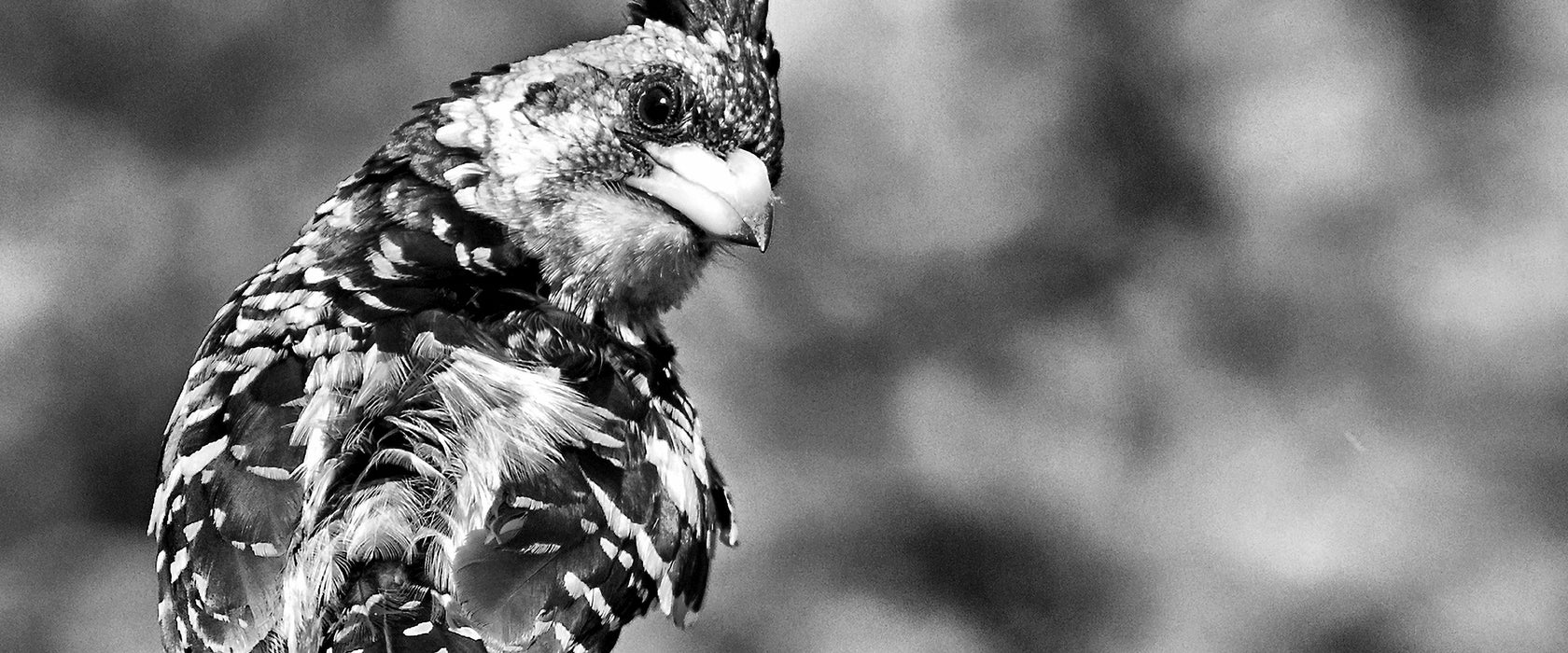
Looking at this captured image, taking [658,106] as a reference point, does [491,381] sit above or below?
below

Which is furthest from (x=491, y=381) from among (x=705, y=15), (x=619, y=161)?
(x=705, y=15)

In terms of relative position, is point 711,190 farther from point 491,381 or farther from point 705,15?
point 491,381

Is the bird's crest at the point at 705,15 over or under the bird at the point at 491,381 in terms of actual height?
over

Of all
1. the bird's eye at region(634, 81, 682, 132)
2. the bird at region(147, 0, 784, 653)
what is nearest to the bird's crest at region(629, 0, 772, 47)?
the bird at region(147, 0, 784, 653)

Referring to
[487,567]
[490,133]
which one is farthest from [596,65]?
[487,567]

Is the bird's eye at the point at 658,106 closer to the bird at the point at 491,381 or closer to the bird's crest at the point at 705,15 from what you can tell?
the bird at the point at 491,381

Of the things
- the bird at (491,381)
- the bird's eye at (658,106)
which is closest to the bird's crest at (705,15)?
the bird at (491,381)

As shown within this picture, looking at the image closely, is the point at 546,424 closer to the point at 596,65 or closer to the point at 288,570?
the point at 288,570
